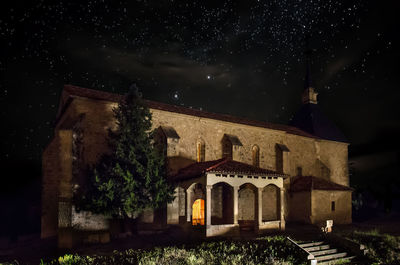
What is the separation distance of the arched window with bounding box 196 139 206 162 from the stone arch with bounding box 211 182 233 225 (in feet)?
7.73

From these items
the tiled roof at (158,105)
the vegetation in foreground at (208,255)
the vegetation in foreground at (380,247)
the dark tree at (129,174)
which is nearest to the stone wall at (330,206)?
the vegetation in foreground at (380,247)

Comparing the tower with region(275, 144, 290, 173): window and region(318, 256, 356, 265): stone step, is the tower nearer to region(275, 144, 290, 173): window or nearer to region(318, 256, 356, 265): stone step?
region(275, 144, 290, 173): window

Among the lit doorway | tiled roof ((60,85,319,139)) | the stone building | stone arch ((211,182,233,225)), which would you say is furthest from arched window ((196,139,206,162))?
the lit doorway

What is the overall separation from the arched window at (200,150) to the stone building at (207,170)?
0.08 meters

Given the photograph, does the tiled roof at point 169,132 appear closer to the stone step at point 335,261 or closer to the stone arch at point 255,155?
the stone arch at point 255,155

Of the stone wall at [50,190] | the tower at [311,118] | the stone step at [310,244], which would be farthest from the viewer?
the tower at [311,118]

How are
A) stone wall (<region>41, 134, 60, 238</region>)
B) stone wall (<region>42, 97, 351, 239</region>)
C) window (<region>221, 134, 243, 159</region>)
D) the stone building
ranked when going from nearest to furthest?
the stone building < stone wall (<region>42, 97, 351, 239</region>) < stone wall (<region>41, 134, 60, 238</region>) < window (<region>221, 134, 243, 159</region>)

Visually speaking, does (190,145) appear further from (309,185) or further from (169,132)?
(309,185)

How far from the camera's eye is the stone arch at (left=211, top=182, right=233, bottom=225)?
23656 mm

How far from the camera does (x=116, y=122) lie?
20438 millimetres

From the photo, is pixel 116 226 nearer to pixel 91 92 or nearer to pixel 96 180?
pixel 96 180

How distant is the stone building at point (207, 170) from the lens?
740 inches

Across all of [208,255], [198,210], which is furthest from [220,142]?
[208,255]

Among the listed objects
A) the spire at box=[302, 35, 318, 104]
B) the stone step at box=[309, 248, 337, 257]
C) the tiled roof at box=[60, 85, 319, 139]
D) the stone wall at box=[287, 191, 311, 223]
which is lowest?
the stone step at box=[309, 248, 337, 257]
